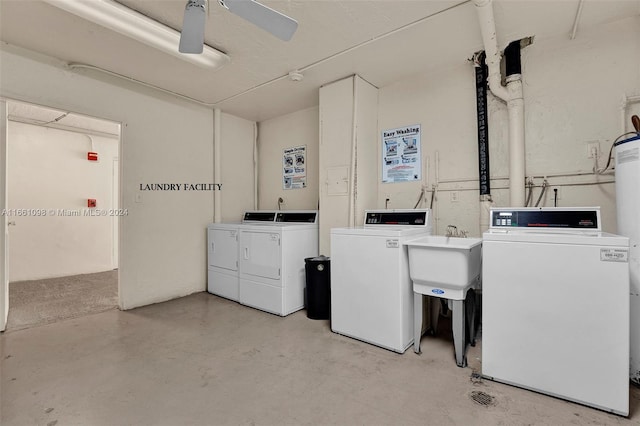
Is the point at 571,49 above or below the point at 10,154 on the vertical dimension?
above

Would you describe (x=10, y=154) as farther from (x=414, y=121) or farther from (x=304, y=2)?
(x=414, y=121)

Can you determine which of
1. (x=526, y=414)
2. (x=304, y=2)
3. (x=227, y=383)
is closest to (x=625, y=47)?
(x=304, y=2)

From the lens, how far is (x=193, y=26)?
173 cm

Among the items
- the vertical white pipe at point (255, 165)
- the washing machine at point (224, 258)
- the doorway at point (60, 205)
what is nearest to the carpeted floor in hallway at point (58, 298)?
the doorway at point (60, 205)

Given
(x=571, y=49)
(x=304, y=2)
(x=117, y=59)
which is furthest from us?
(x=117, y=59)

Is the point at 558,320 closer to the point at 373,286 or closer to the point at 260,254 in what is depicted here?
the point at 373,286

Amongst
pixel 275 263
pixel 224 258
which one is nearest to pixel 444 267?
pixel 275 263

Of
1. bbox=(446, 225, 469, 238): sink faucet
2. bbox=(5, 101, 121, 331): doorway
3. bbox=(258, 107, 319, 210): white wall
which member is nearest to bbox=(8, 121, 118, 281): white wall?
bbox=(5, 101, 121, 331): doorway

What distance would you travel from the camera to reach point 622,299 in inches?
58.7

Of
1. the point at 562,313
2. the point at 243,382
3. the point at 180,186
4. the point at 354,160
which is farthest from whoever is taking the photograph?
the point at 180,186

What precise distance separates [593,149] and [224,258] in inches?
150

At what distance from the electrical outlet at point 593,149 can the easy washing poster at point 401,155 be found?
4.36 ft

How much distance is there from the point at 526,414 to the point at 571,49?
8.99 ft

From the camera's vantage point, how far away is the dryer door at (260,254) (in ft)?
10.1
